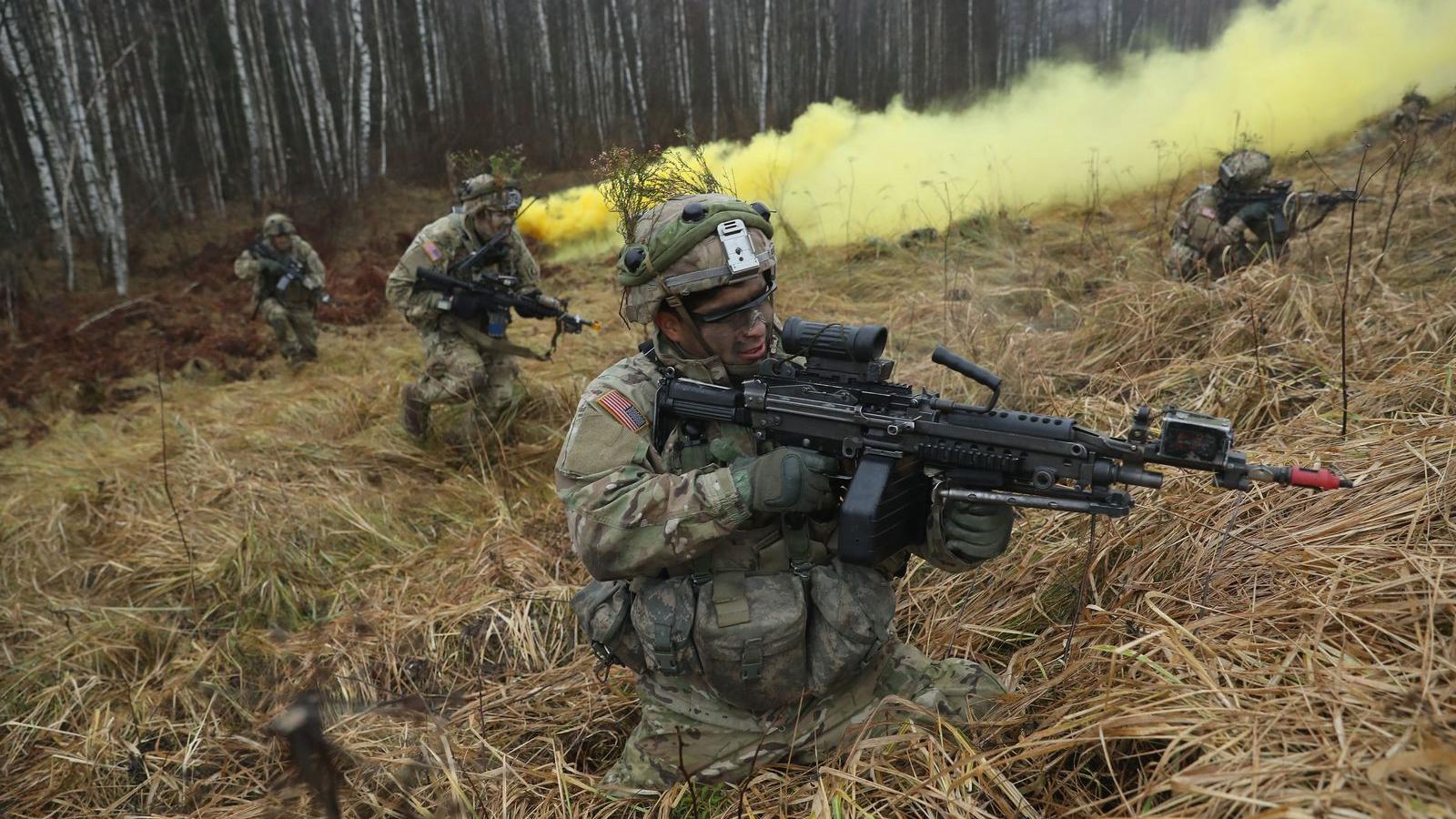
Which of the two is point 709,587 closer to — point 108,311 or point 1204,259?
point 1204,259

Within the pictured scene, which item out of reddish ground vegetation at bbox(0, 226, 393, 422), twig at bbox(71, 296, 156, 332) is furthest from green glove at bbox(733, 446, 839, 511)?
twig at bbox(71, 296, 156, 332)

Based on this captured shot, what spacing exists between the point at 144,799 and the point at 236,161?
57.2 ft

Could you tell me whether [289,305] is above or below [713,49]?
below

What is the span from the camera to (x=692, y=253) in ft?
8.08

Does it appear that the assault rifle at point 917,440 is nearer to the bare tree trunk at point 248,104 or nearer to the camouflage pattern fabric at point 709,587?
the camouflage pattern fabric at point 709,587

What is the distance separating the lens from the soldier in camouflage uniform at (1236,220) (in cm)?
670

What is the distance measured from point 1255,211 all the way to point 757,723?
21.8 ft

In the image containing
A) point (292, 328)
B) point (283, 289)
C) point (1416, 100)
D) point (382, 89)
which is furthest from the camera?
point (382, 89)

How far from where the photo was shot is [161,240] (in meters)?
15.7

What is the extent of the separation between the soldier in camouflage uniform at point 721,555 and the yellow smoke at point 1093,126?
325 inches

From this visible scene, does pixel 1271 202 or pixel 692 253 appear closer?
pixel 692 253

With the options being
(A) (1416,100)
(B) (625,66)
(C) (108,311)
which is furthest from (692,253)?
(B) (625,66)

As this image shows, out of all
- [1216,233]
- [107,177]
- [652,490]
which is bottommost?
[1216,233]

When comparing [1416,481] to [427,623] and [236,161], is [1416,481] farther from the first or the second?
[236,161]
